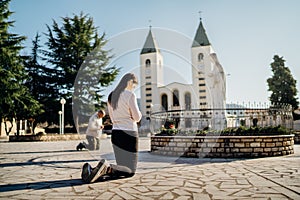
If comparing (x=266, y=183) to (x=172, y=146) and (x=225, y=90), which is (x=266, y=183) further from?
(x=225, y=90)

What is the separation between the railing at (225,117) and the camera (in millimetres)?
7156

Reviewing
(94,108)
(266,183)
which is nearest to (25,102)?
(94,108)

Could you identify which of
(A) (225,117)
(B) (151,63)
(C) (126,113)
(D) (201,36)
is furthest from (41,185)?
(D) (201,36)

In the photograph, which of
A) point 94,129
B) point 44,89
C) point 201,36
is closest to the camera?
point 94,129

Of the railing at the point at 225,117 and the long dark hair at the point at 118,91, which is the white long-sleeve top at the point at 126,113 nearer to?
the long dark hair at the point at 118,91

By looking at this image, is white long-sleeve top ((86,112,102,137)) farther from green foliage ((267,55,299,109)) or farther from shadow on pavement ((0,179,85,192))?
green foliage ((267,55,299,109))

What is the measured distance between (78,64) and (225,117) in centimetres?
1909

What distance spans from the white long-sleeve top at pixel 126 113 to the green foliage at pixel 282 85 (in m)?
26.8

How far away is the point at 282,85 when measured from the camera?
2709 cm

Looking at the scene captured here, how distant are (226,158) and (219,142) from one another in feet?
1.35

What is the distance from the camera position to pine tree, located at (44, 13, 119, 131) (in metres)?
23.0

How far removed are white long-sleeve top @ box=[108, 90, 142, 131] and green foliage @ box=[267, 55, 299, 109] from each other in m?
26.8

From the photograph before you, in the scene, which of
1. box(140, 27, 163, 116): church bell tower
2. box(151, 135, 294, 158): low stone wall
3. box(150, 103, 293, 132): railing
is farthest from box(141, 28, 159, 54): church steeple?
box(151, 135, 294, 158): low stone wall

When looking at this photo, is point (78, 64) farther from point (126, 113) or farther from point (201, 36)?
point (201, 36)
